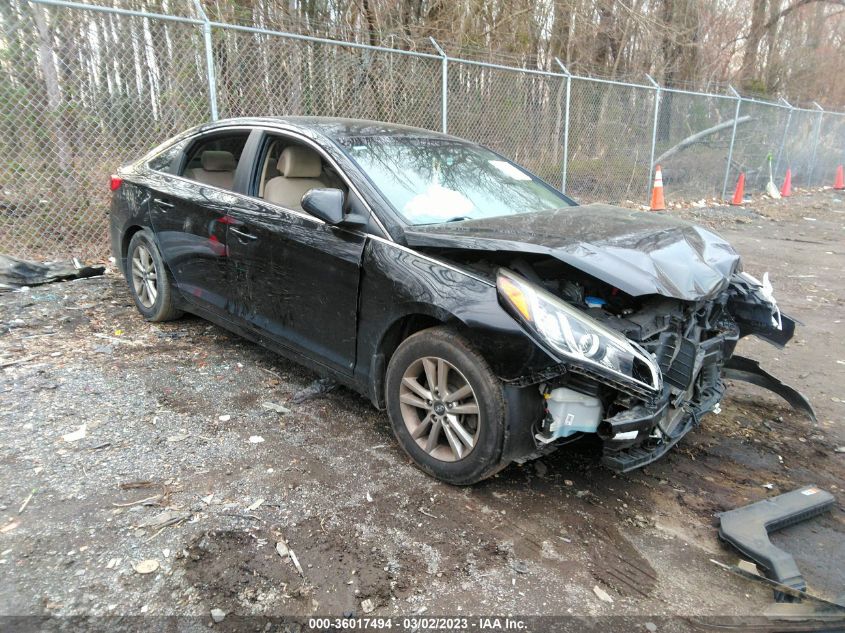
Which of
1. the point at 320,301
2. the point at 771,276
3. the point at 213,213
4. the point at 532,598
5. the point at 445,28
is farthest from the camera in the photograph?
the point at 445,28

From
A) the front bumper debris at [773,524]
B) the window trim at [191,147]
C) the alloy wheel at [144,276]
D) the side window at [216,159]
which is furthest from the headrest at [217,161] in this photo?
the front bumper debris at [773,524]

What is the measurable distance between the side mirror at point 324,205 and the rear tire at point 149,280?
7.02ft

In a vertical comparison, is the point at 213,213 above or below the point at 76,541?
above

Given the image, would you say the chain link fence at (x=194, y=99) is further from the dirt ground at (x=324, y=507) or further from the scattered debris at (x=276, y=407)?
the scattered debris at (x=276, y=407)

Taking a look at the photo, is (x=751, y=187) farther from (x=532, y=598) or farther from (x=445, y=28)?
(x=532, y=598)

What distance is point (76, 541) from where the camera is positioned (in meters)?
2.52

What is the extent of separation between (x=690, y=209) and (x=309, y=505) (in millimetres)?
12153

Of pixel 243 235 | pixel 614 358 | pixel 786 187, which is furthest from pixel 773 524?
pixel 786 187

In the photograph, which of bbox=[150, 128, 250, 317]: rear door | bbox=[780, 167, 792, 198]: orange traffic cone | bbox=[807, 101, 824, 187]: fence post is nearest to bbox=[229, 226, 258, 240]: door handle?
bbox=[150, 128, 250, 317]: rear door

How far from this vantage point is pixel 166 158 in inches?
189

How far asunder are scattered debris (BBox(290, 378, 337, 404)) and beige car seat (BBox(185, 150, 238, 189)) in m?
1.46

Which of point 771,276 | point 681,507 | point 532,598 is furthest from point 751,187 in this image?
point 532,598

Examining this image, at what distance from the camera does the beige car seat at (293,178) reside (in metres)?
3.86

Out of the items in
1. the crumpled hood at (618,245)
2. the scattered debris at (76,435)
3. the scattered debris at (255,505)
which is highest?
the crumpled hood at (618,245)
